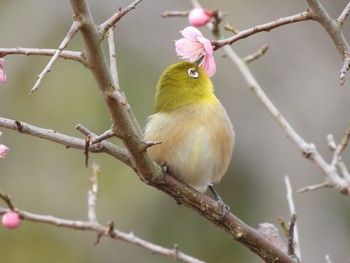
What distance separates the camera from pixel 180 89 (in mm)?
3215

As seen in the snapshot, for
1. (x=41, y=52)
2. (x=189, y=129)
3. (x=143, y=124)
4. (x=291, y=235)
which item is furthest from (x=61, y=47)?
(x=143, y=124)

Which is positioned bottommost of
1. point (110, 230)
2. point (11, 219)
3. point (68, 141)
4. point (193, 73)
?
point (110, 230)

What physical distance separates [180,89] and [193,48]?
3.49 ft

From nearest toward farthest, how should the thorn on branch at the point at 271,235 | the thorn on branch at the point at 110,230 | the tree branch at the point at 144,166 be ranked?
the tree branch at the point at 144,166 → the thorn on branch at the point at 110,230 → the thorn on branch at the point at 271,235

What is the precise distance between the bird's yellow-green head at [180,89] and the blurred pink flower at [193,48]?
978 millimetres

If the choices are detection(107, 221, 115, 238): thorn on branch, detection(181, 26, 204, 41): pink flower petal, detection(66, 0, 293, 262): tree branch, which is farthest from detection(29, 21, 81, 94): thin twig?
detection(107, 221, 115, 238): thorn on branch

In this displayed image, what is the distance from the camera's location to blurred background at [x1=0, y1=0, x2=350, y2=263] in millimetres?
6262

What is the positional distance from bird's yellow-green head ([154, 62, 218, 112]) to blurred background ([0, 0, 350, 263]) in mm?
2722

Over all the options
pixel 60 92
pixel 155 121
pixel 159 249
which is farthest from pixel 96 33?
pixel 60 92

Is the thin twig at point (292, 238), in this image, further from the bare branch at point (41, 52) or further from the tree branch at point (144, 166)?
the bare branch at point (41, 52)

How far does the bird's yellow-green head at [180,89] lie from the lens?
3188 mm

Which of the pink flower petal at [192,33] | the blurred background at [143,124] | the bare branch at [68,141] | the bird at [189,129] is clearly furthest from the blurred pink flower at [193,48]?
the blurred background at [143,124]

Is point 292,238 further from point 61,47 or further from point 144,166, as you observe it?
point 61,47

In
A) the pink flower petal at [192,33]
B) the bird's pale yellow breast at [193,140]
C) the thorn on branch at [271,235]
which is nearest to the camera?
the pink flower petal at [192,33]
